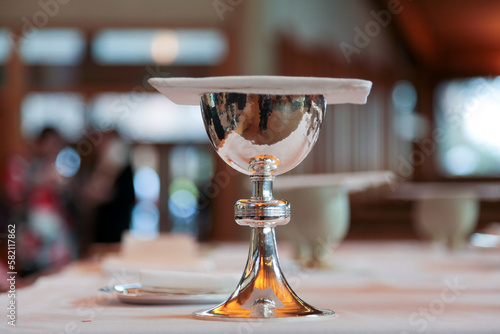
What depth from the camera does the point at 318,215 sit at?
1233 millimetres

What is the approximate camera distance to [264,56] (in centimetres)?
530

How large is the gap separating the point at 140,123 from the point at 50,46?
1035mm

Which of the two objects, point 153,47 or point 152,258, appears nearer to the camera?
point 152,258

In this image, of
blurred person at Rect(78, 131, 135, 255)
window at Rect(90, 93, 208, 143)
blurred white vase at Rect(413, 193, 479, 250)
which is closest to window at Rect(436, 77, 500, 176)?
window at Rect(90, 93, 208, 143)

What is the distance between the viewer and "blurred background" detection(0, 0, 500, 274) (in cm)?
511

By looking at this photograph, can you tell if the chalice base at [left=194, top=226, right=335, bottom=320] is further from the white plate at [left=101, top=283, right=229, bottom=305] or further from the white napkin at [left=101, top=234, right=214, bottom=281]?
the white napkin at [left=101, top=234, right=214, bottom=281]

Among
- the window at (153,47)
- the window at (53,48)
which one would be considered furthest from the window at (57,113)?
the window at (153,47)

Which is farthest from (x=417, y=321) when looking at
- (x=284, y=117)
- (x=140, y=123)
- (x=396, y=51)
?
(x=396, y=51)

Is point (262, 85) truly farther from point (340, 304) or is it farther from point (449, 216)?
point (449, 216)

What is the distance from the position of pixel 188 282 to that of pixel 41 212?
2708mm

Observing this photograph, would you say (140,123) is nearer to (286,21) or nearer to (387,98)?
(286,21)

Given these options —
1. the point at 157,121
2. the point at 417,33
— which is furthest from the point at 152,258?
the point at 417,33

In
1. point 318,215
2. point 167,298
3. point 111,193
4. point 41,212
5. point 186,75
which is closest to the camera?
point 167,298

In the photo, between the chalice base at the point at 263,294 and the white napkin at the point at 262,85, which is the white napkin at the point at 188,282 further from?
the white napkin at the point at 262,85
